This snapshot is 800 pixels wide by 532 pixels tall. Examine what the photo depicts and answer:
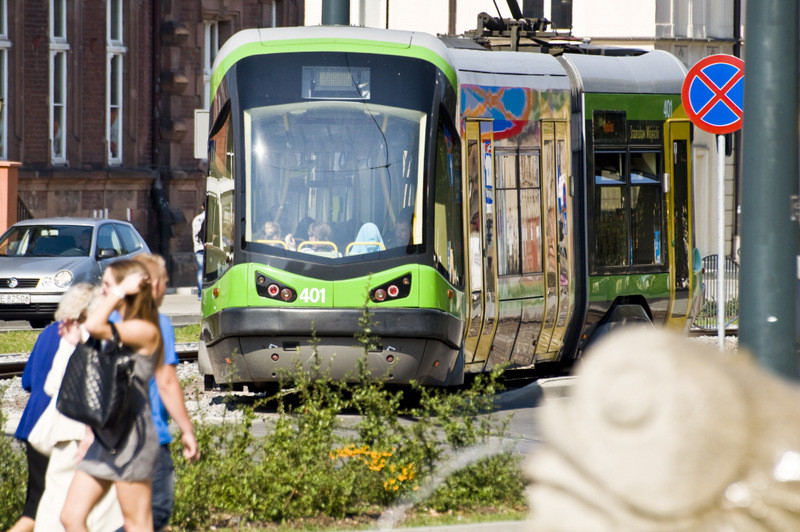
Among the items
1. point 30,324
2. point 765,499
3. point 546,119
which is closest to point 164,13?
point 30,324

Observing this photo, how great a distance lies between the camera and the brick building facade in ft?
97.0

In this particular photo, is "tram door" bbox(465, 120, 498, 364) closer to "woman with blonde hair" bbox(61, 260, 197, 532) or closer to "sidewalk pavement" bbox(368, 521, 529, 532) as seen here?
"sidewalk pavement" bbox(368, 521, 529, 532)

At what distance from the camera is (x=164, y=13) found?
33719mm

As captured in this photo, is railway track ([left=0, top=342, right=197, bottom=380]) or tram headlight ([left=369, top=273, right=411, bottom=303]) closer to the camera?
tram headlight ([left=369, top=273, right=411, bottom=303])

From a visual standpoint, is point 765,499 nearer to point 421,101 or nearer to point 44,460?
point 44,460

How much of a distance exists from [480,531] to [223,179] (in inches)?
219

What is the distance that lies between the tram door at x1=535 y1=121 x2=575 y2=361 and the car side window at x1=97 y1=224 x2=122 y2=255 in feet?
33.8

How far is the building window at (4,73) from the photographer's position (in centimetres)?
2919

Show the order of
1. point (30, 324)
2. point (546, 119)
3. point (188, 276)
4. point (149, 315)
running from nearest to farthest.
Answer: point (149, 315)
point (546, 119)
point (30, 324)
point (188, 276)

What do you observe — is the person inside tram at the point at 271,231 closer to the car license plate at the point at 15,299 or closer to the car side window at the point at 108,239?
the car license plate at the point at 15,299

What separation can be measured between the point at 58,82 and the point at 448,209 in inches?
827

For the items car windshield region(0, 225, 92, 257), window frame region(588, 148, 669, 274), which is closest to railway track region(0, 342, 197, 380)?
car windshield region(0, 225, 92, 257)

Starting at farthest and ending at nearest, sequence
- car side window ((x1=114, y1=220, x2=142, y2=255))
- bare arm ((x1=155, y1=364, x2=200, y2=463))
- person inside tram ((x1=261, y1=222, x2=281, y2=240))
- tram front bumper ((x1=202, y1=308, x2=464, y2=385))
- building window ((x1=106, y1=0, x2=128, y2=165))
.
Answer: building window ((x1=106, y1=0, x2=128, y2=165)) < car side window ((x1=114, y1=220, x2=142, y2=255)) < person inside tram ((x1=261, y1=222, x2=281, y2=240)) < tram front bumper ((x1=202, y1=308, x2=464, y2=385)) < bare arm ((x1=155, y1=364, x2=200, y2=463))

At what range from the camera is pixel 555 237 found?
42.6 ft
